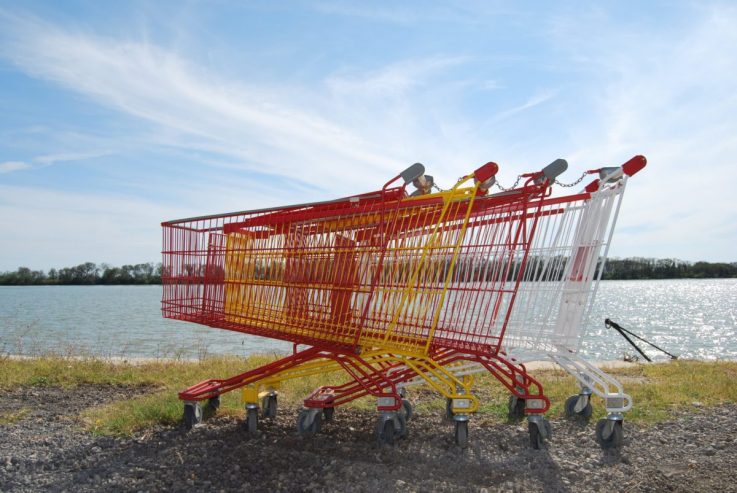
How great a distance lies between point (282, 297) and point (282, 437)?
1.15m

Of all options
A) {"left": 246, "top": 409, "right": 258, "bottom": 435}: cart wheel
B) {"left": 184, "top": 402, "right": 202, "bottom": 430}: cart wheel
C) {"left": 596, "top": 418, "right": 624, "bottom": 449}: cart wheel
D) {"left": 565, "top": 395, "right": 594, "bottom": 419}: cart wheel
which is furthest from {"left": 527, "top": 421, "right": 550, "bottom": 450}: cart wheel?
{"left": 184, "top": 402, "right": 202, "bottom": 430}: cart wheel

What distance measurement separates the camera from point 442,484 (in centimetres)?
377

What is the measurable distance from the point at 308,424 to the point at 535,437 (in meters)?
1.81

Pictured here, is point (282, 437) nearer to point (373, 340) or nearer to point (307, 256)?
point (373, 340)

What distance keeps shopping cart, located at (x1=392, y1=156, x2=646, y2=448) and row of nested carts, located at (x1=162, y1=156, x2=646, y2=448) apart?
0.01m

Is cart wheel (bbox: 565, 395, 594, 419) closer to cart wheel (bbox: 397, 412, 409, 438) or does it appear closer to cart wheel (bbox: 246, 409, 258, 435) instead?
cart wheel (bbox: 397, 412, 409, 438)

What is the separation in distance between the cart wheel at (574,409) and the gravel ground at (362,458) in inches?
8.2

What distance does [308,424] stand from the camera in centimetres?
495

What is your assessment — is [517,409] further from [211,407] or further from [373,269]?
[211,407]

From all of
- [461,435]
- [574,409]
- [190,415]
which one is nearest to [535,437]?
[461,435]

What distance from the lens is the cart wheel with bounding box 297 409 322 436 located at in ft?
16.2

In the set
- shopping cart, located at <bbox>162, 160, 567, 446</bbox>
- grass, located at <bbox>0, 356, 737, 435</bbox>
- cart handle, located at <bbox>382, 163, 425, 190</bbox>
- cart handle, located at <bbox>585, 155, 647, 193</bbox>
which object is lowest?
grass, located at <bbox>0, 356, 737, 435</bbox>

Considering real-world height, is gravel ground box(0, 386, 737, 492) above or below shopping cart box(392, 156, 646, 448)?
below

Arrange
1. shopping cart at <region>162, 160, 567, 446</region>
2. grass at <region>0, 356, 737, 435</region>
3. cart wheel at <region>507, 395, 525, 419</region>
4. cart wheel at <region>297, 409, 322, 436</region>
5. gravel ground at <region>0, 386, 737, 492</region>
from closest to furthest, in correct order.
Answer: gravel ground at <region>0, 386, 737, 492</region> → shopping cart at <region>162, 160, 567, 446</region> → cart wheel at <region>297, 409, 322, 436</region> → grass at <region>0, 356, 737, 435</region> → cart wheel at <region>507, 395, 525, 419</region>
